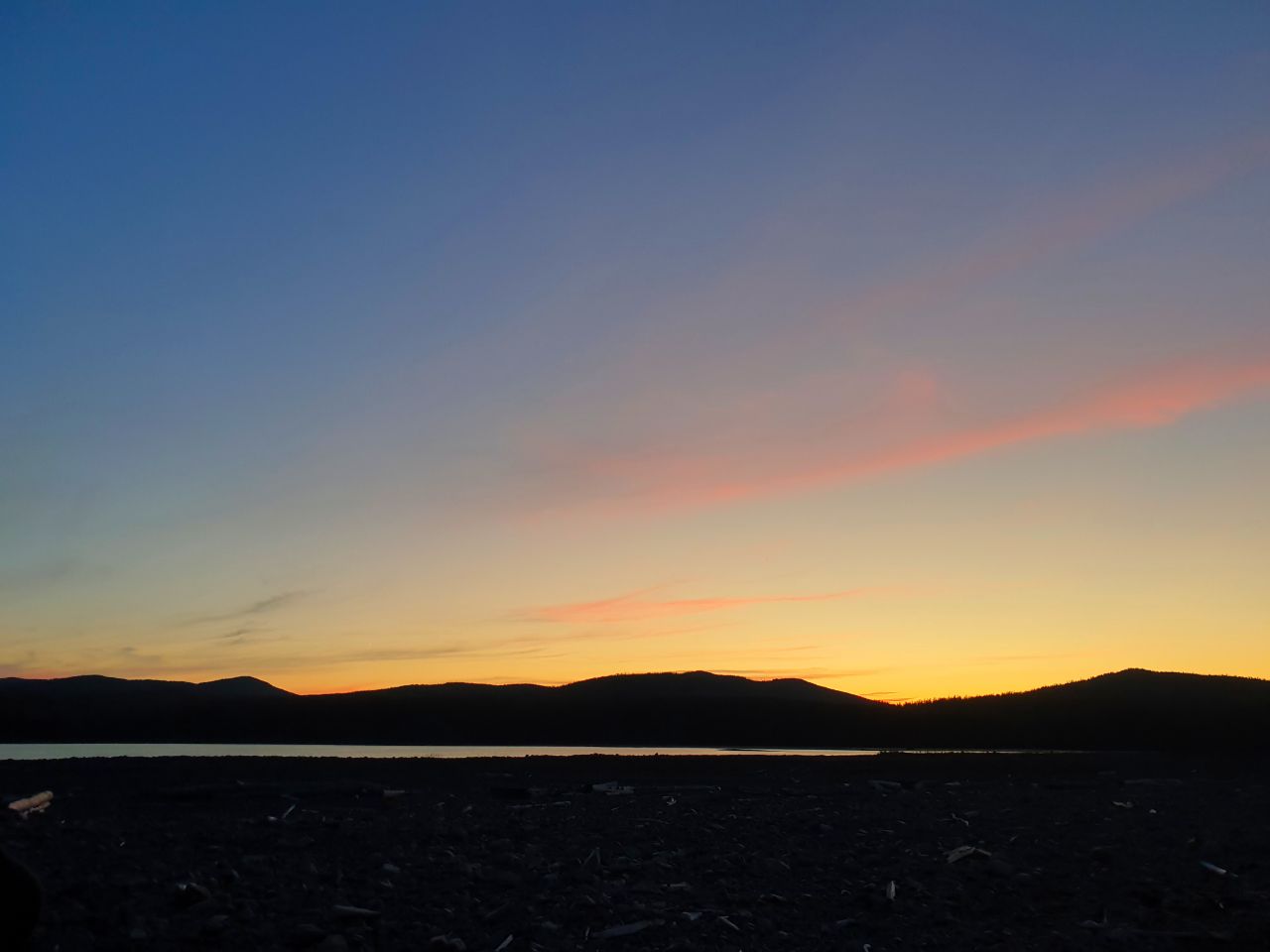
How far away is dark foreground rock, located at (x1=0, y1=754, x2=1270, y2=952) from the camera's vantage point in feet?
32.6

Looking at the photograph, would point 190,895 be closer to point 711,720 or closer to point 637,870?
point 637,870

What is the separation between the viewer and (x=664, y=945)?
32.1 ft

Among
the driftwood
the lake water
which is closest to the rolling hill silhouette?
the lake water

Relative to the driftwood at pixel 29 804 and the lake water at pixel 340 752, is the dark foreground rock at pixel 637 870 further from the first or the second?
the lake water at pixel 340 752

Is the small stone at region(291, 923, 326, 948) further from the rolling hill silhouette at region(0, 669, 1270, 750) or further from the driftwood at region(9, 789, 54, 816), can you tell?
the rolling hill silhouette at region(0, 669, 1270, 750)

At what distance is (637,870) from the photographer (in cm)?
1289

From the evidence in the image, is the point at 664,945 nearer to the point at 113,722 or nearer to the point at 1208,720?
the point at 1208,720

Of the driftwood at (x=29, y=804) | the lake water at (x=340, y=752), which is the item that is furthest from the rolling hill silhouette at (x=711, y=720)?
the driftwood at (x=29, y=804)

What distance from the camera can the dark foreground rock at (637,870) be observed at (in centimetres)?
995

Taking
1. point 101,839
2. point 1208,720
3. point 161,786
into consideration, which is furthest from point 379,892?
point 1208,720

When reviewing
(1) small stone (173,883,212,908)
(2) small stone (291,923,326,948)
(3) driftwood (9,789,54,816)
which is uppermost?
(3) driftwood (9,789,54,816)

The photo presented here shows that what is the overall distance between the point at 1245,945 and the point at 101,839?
489 inches

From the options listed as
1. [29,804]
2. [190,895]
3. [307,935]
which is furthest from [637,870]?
[29,804]

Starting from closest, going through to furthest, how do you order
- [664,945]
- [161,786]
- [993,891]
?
1. [664,945]
2. [993,891]
3. [161,786]
